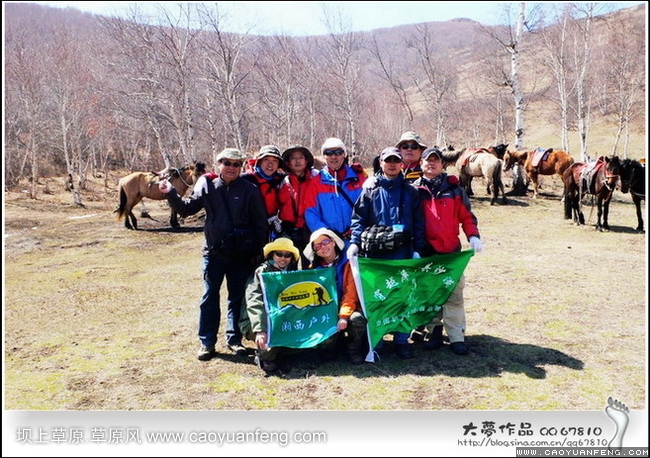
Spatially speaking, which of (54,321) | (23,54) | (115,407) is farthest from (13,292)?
(23,54)

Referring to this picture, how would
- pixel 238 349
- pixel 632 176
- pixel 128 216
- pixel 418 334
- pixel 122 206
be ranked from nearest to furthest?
pixel 238 349, pixel 418 334, pixel 632 176, pixel 122 206, pixel 128 216

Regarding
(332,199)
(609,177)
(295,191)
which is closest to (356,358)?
(332,199)

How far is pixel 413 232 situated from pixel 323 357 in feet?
4.94

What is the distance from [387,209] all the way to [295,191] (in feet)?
3.26

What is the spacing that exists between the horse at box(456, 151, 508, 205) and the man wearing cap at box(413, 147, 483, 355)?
1060 centimetres

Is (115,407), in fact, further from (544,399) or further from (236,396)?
(544,399)

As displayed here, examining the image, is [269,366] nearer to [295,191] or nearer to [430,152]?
[295,191]

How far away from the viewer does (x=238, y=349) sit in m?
4.47

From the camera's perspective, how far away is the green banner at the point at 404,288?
4.18 metres

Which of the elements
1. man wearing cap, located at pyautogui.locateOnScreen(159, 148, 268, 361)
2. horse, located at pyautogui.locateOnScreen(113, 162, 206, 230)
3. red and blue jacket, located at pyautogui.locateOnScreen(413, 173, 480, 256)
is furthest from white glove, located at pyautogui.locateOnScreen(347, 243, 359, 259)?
horse, located at pyautogui.locateOnScreen(113, 162, 206, 230)

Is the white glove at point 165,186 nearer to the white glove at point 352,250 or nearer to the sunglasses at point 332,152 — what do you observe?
the sunglasses at point 332,152

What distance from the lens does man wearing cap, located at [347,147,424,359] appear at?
408 cm

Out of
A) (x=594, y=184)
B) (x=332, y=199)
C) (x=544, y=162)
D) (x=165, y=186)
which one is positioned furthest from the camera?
(x=544, y=162)

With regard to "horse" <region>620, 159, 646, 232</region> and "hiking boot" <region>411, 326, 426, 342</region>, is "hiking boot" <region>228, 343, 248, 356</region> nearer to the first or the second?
"hiking boot" <region>411, 326, 426, 342</region>
